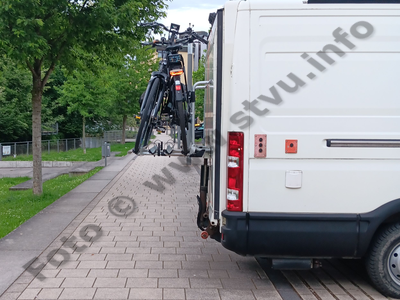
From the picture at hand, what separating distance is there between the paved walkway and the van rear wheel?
198 millimetres

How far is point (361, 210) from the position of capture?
13.3 feet

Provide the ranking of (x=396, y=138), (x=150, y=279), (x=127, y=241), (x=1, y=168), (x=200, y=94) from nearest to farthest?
(x=396, y=138)
(x=150, y=279)
(x=127, y=241)
(x=1, y=168)
(x=200, y=94)

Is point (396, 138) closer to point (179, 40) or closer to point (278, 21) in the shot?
point (278, 21)

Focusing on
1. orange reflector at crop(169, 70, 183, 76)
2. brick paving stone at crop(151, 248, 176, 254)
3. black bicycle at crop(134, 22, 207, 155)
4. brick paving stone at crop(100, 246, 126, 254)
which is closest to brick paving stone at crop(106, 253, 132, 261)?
brick paving stone at crop(100, 246, 126, 254)

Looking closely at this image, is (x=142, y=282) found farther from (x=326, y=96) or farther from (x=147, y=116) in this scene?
(x=147, y=116)

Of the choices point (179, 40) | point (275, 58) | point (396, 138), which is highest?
point (179, 40)

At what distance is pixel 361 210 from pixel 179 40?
4.79 metres

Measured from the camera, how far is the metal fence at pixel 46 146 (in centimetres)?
2573

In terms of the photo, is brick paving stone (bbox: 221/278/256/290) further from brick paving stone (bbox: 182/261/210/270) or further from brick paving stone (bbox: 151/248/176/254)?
brick paving stone (bbox: 151/248/176/254)

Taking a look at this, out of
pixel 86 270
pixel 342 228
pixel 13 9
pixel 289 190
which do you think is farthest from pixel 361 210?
pixel 13 9

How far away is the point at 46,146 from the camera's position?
1160 inches

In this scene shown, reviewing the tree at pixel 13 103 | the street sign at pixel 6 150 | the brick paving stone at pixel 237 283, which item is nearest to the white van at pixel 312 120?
the brick paving stone at pixel 237 283

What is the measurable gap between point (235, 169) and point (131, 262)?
217cm

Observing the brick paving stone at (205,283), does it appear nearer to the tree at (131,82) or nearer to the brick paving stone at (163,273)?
the brick paving stone at (163,273)
